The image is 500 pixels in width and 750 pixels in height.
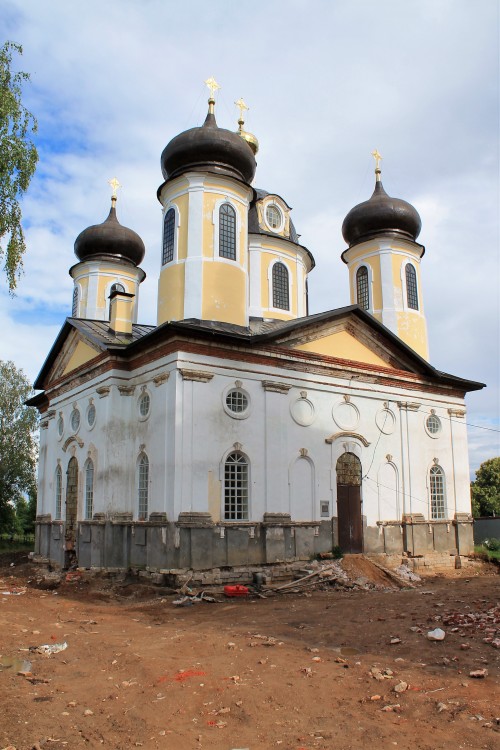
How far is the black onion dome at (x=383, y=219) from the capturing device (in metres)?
24.4

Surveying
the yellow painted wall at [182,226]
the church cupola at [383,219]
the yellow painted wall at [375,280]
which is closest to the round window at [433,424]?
the yellow painted wall at [375,280]

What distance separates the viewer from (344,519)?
19.6 meters

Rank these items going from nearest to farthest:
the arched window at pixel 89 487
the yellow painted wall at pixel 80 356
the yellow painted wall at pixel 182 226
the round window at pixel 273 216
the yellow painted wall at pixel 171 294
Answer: the yellow painted wall at pixel 171 294 < the yellow painted wall at pixel 182 226 < the arched window at pixel 89 487 < the yellow painted wall at pixel 80 356 < the round window at pixel 273 216

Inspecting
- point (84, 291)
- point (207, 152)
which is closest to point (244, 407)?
point (207, 152)

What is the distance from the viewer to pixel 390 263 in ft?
79.3

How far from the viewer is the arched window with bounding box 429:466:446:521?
22203mm

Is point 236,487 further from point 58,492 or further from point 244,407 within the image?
point 58,492

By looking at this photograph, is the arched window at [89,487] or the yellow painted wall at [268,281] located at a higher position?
the yellow painted wall at [268,281]

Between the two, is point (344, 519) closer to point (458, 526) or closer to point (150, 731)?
point (458, 526)

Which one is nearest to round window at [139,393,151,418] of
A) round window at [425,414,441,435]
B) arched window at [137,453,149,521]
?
arched window at [137,453,149,521]

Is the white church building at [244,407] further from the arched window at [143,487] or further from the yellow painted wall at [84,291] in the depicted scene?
the yellow painted wall at [84,291]

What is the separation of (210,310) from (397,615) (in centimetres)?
1012

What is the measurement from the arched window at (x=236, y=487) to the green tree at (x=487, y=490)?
29.4 m

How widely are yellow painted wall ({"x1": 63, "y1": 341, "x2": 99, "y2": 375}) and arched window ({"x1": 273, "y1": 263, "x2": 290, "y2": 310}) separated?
21.4 feet
